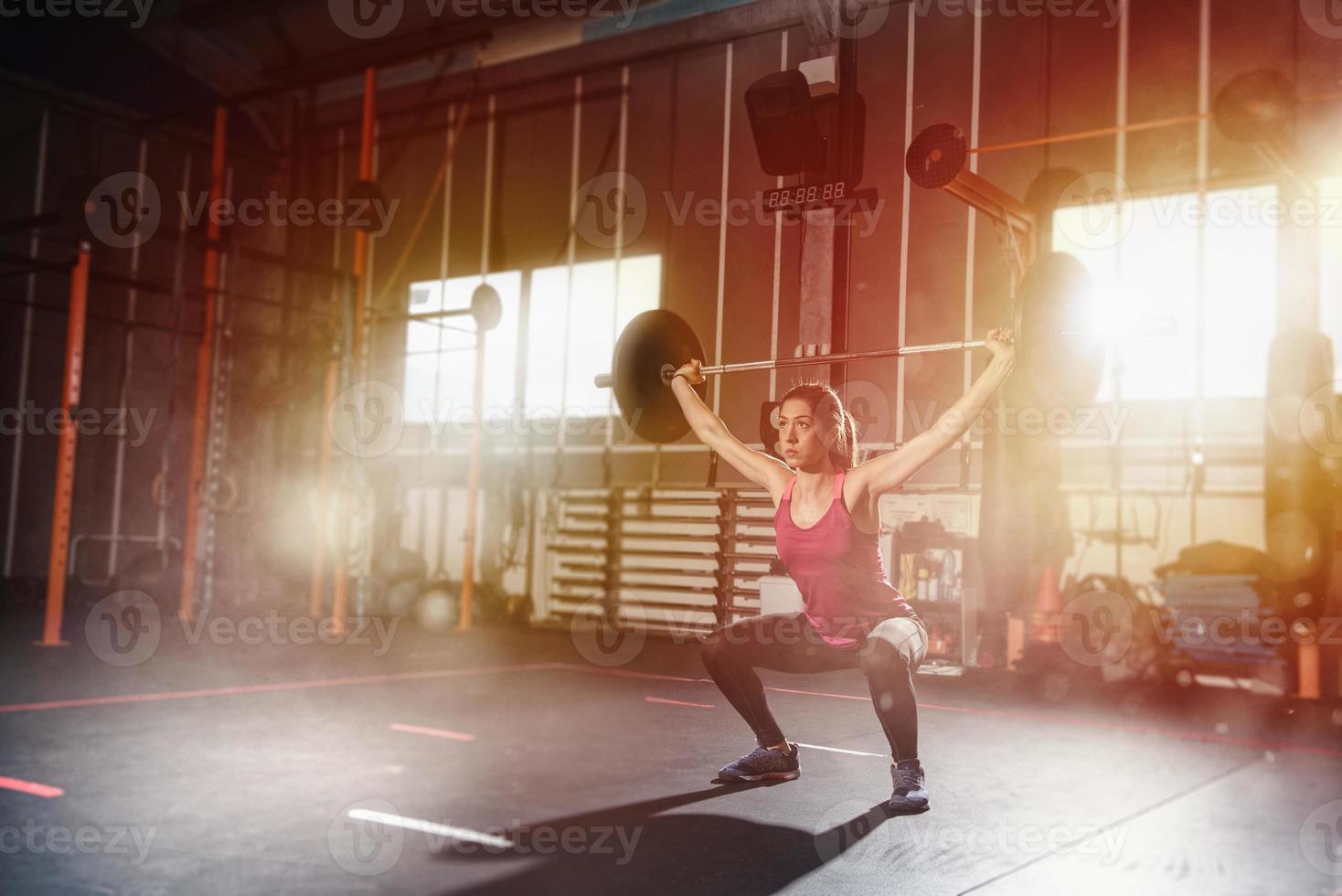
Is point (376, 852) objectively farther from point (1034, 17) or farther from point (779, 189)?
point (1034, 17)

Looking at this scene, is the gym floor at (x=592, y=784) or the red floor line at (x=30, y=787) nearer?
the gym floor at (x=592, y=784)

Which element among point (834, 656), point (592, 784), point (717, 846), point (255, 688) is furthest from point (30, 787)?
point (834, 656)

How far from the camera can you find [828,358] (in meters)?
1.19

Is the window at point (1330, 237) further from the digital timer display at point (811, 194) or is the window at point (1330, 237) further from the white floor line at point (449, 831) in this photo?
the white floor line at point (449, 831)

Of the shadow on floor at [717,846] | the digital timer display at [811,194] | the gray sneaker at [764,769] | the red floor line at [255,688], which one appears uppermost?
the digital timer display at [811,194]

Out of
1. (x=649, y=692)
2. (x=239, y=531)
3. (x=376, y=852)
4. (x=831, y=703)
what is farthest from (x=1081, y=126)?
(x=239, y=531)

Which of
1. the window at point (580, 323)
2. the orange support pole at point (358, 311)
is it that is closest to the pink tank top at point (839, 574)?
the window at point (580, 323)

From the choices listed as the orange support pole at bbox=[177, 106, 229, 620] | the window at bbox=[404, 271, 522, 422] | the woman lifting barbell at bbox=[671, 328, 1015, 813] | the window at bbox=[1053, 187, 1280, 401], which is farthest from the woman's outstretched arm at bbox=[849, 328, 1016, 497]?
the orange support pole at bbox=[177, 106, 229, 620]

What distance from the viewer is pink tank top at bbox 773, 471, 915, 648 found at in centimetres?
112

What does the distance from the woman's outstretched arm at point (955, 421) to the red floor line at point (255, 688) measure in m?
4.02

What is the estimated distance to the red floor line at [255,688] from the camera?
18.3ft

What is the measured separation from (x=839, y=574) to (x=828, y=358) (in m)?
0.26

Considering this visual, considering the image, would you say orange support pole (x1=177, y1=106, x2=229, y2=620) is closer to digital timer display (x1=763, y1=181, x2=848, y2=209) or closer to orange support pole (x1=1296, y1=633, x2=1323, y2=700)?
digital timer display (x1=763, y1=181, x2=848, y2=209)

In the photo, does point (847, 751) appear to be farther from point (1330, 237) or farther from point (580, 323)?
point (1330, 237)
